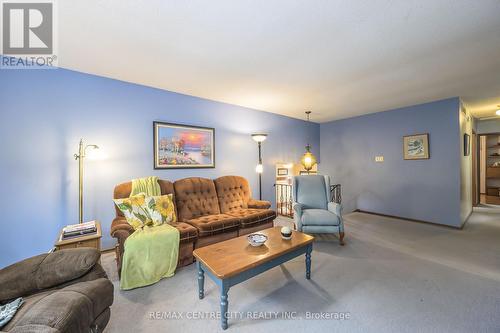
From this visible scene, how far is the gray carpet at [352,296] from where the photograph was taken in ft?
5.08

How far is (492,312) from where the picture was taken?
1.64 m

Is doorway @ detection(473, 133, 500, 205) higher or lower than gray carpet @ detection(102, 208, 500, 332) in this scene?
higher

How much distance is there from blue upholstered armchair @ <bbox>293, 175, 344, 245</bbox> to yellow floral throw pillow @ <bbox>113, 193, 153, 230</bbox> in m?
2.16

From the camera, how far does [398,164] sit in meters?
4.47

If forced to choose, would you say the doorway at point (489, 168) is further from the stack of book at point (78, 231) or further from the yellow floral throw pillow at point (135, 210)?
the stack of book at point (78, 231)

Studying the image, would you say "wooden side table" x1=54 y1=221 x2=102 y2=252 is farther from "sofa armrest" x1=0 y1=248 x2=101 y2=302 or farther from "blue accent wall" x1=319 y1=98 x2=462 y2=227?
"blue accent wall" x1=319 y1=98 x2=462 y2=227

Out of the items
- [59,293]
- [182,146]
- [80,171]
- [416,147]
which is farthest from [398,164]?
[80,171]

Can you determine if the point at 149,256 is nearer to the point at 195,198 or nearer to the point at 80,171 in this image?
the point at 195,198

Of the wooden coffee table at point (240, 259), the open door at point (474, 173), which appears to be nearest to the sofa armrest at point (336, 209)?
the wooden coffee table at point (240, 259)

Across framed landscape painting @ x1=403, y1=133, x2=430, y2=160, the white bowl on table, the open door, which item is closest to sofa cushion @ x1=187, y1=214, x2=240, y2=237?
the white bowl on table

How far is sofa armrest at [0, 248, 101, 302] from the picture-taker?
1188 millimetres

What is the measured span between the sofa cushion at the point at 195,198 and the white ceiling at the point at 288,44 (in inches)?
60.8

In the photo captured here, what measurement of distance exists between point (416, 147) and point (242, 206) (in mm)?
3874

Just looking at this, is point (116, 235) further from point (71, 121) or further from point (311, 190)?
point (311, 190)
